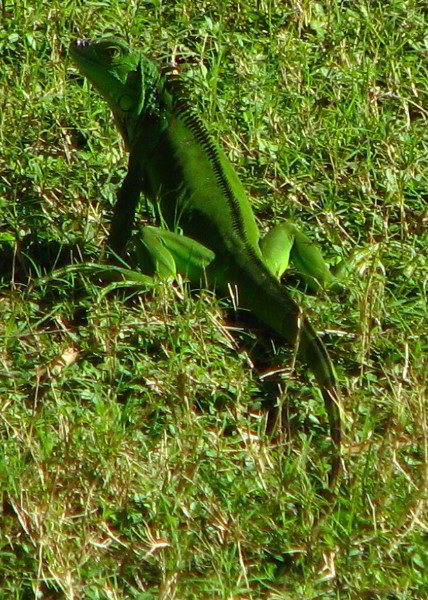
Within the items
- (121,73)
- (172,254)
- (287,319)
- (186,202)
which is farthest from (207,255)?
(121,73)

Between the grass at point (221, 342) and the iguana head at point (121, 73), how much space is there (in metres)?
0.47

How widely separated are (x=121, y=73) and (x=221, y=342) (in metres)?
1.41

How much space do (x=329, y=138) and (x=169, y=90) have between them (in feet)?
3.15

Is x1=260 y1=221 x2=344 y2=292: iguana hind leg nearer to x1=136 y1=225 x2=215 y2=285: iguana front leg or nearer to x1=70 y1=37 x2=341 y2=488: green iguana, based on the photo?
x1=70 y1=37 x2=341 y2=488: green iguana

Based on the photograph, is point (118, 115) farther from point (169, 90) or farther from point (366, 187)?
point (366, 187)

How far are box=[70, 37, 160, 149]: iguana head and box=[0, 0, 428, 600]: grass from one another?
1.55ft

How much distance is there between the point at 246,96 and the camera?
7160 mm

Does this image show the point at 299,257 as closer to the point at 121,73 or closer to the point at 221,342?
the point at 221,342

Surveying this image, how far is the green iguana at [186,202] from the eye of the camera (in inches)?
230

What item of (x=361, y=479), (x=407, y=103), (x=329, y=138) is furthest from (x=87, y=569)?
(x=407, y=103)

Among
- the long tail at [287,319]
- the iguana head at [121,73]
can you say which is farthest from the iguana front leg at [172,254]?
the iguana head at [121,73]

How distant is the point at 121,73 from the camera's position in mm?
6340

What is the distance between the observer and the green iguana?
5840 millimetres

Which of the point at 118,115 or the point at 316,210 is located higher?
the point at 118,115
